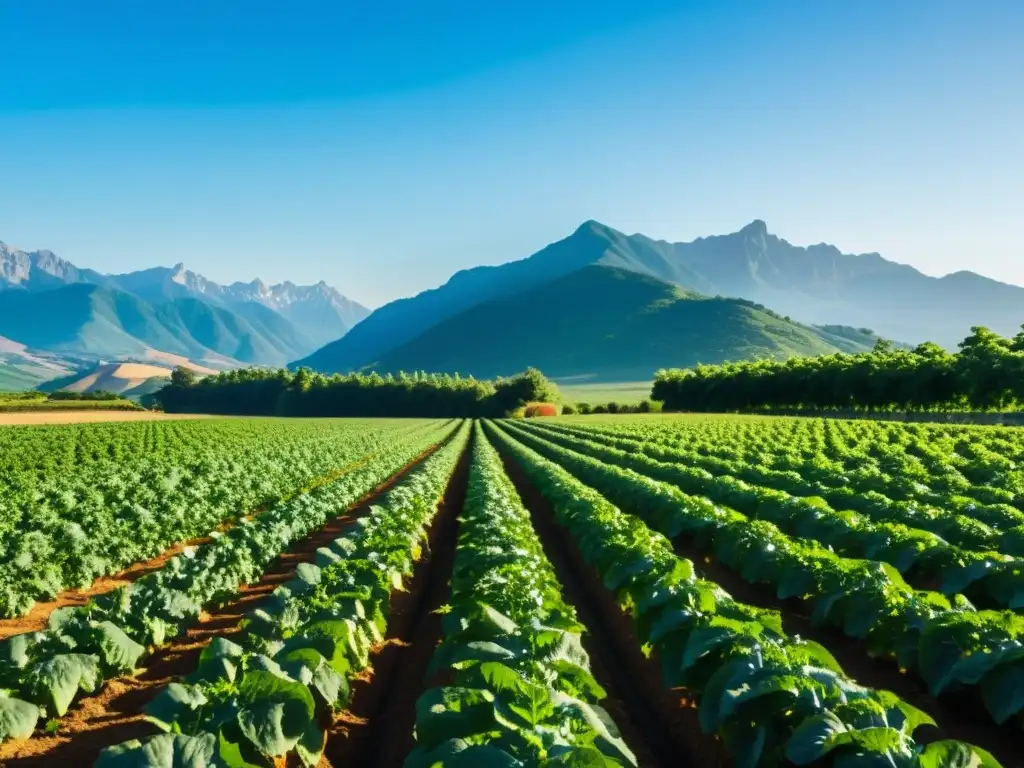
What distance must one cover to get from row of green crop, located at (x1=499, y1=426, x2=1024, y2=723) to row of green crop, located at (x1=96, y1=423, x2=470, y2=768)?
5093 millimetres

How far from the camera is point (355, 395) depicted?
388 ft

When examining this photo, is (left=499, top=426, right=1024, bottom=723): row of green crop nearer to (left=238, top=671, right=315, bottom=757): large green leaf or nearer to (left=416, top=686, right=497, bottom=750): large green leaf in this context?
(left=416, top=686, right=497, bottom=750): large green leaf

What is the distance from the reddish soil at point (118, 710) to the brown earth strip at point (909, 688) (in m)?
6.75

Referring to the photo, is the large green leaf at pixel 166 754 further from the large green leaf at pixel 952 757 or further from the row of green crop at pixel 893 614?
the row of green crop at pixel 893 614

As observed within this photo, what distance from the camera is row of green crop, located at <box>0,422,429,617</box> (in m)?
11.5

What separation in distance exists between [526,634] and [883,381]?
67.2 metres

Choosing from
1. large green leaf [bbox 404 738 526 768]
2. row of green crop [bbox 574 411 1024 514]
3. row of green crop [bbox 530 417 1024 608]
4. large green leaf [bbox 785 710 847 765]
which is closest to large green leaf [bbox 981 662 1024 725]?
large green leaf [bbox 785 710 847 765]

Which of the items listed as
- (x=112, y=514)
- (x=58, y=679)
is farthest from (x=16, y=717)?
(x=112, y=514)

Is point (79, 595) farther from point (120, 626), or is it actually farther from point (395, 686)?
point (395, 686)

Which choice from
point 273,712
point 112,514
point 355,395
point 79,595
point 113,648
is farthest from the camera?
point 355,395

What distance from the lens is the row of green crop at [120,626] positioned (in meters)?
6.45

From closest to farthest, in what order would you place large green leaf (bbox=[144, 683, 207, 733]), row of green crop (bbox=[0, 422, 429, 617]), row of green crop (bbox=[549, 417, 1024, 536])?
1. large green leaf (bbox=[144, 683, 207, 733])
2. row of green crop (bbox=[549, 417, 1024, 536])
3. row of green crop (bbox=[0, 422, 429, 617])

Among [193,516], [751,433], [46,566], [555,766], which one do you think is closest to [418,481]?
[193,516]

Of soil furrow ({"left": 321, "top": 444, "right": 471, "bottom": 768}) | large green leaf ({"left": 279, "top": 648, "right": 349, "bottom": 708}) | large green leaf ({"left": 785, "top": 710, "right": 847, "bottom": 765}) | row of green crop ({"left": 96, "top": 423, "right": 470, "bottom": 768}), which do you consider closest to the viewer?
large green leaf ({"left": 785, "top": 710, "right": 847, "bottom": 765})
